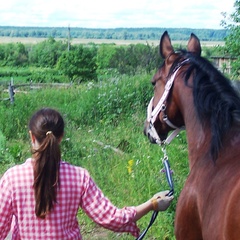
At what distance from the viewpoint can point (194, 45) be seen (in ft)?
15.4

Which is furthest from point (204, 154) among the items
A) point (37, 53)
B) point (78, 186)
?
point (37, 53)

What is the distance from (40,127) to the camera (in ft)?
10.3

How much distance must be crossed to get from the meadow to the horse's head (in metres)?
1.70

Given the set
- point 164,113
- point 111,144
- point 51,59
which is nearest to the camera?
point 164,113

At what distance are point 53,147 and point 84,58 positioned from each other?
2348 inches

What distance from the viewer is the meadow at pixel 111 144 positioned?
710 centimetres

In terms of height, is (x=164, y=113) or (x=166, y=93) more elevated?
(x=166, y=93)

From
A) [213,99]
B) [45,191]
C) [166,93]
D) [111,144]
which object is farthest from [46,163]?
[111,144]

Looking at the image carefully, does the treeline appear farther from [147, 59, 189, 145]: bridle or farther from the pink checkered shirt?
the pink checkered shirt

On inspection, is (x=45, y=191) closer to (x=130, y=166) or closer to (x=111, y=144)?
(x=130, y=166)

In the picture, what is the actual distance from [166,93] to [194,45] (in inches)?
21.8

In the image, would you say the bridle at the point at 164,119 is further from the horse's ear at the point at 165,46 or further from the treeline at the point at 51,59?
the treeline at the point at 51,59

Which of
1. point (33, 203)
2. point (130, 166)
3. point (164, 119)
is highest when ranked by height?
point (164, 119)

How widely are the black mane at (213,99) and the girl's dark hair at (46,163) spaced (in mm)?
998
